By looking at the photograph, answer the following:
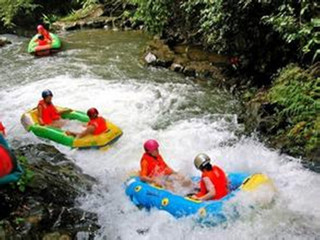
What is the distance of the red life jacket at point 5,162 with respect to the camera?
475 centimetres

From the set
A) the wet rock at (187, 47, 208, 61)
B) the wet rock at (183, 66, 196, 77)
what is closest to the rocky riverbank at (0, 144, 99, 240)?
the wet rock at (183, 66, 196, 77)

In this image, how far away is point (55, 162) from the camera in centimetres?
725

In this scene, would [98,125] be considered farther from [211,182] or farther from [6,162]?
[6,162]

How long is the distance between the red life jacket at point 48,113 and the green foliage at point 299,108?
4.35 m

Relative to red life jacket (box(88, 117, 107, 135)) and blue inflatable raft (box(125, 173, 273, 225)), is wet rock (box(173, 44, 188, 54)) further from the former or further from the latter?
blue inflatable raft (box(125, 173, 273, 225))

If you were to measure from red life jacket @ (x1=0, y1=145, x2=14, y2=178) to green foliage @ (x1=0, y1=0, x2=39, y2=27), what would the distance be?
1800 centimetres

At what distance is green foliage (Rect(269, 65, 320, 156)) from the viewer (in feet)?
24.1

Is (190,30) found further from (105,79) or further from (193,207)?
(193,207)

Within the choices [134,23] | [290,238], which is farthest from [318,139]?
[134,23]

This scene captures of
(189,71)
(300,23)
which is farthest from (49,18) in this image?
(300,23)

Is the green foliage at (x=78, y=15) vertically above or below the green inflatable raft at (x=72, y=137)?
below

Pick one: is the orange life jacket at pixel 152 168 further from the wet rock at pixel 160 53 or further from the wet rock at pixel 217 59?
the wet rock at pixel 160 53

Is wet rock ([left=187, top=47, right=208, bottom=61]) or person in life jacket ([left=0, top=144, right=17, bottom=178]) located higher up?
person in life jacket ([left=0, top=144, right=17, bottom=178])

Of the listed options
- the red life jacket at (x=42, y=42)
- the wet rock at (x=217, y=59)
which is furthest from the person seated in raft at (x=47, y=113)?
the red life jacket at (x=42, y=42)
